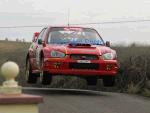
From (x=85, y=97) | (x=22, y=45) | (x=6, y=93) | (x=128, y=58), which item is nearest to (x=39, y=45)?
(x=85, y=97)

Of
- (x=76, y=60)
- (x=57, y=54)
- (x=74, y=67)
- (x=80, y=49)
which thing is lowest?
(x=74, y=67)

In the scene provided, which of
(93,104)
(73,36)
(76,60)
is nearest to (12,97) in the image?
(93,104)

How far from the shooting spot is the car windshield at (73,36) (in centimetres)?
1435

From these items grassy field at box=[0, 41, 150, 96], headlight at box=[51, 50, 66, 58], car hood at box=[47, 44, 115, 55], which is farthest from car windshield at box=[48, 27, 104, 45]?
grassy field at box=[0, 41, 150, 96]

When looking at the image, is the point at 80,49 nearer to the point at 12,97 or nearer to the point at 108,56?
the point at 108,56

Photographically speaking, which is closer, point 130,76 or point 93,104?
point 93,104

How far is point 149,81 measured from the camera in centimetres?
1518

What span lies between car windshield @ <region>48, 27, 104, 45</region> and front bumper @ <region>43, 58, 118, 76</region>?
115cm

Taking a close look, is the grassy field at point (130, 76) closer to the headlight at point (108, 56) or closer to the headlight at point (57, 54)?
the headlight at point (108, 56)

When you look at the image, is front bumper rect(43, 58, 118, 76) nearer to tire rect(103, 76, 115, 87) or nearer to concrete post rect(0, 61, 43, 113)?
tire rect(103, 76, 115, 87)

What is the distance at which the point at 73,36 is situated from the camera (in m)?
14.7

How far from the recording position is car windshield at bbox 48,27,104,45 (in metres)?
14.4

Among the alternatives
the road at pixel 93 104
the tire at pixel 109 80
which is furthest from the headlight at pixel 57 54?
the tire at pixel 109 80

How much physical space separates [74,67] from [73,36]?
1703 millimetres
